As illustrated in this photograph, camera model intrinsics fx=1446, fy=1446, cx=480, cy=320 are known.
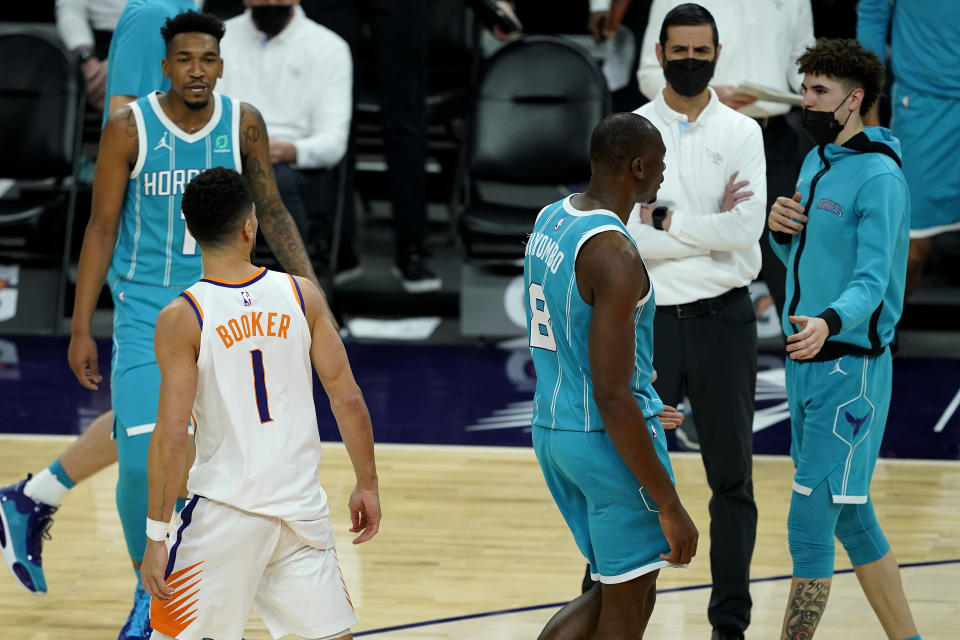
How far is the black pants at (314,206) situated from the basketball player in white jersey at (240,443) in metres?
3.44

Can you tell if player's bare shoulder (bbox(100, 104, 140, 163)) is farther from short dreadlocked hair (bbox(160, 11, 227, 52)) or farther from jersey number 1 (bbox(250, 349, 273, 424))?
jersey number 1 (bbox(250, 349, 273, 424))

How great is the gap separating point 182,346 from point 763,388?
4602 millimetres

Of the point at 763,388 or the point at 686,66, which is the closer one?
the point at 686,66

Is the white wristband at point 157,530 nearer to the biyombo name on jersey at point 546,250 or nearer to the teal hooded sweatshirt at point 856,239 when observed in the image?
the biyombo name on jersey at point 546,250

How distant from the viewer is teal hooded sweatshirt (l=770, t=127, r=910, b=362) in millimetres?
3898

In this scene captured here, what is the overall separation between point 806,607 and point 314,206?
14.0 ft

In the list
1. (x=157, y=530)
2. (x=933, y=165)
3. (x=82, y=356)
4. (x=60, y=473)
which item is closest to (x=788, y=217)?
(x=157, y=530)

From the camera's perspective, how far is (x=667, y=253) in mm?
4426

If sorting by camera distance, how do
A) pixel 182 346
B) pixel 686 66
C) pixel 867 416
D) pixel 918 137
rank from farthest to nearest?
pixel 918 137
pixel 686 66
pixel 867 416
pixel 182 346

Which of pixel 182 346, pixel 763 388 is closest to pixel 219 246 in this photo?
pixel 182 346

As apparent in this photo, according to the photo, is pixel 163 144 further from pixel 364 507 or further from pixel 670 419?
pixel 670 419

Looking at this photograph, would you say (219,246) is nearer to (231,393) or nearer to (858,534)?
(231,393)

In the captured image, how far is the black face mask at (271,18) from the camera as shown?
7203 millimetres

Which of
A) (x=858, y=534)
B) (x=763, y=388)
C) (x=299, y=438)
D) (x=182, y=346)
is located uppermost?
(x=182, y=346)
